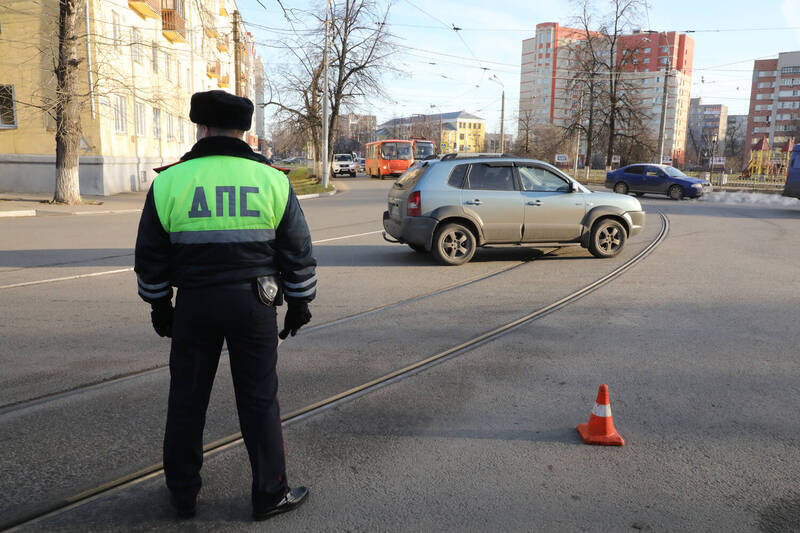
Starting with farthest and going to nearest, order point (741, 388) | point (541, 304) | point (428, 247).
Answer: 1. point (428, 247)
2. point (541, 304)
3. point (741, 388)

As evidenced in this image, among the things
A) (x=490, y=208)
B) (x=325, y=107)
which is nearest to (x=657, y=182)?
(x=325, y=107)

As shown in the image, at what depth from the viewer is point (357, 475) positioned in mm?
3250

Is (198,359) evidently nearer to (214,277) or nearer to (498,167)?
(214,277)

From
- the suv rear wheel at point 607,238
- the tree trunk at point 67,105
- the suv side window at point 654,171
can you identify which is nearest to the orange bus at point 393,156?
the suv side window at point 654,171

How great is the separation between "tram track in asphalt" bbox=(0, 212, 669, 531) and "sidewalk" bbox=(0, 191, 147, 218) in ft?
50.8

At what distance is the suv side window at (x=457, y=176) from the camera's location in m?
9.95

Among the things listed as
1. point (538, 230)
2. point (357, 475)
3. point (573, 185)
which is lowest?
point (357, 475)

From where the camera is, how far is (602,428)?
362cm

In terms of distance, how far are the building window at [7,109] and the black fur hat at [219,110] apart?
85.0 feet

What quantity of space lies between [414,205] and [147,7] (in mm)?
22641

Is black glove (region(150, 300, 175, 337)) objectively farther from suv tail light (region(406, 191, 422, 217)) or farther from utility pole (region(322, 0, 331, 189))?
utility pole (region(322, 0, 331, 189))

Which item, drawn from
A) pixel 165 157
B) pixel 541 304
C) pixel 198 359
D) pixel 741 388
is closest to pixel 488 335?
pixel 541 304

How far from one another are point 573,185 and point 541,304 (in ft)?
12.6

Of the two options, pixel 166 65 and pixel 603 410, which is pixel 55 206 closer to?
pixel 166 65
